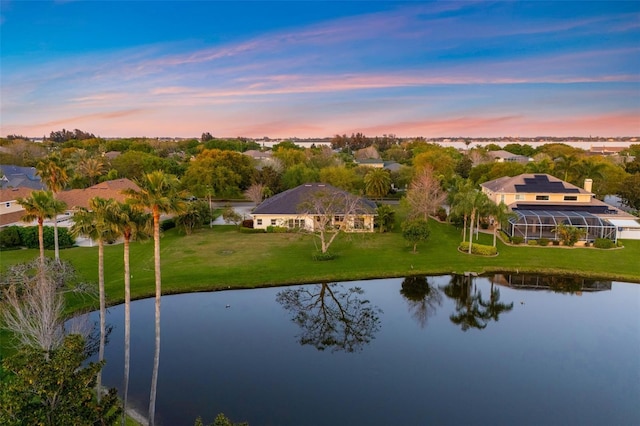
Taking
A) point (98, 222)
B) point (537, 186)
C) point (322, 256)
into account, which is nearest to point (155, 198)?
point (98, 222)

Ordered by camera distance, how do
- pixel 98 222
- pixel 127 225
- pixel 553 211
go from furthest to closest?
pixel 553 211 < pixel 127 225 < pixel 98 222

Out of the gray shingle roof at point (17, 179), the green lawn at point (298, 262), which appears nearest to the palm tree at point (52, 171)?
the green lawn at point (298, 262)

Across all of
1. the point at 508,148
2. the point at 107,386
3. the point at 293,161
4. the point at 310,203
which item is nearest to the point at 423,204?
the point at 310,203

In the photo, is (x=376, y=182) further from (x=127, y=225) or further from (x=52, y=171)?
(x=127, y=225)

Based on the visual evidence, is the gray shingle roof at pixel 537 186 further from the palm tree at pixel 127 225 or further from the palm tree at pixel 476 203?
the palm tree at pixel 127 225

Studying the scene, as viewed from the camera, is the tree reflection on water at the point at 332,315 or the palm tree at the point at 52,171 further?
the palm tree at the point at 52,171
